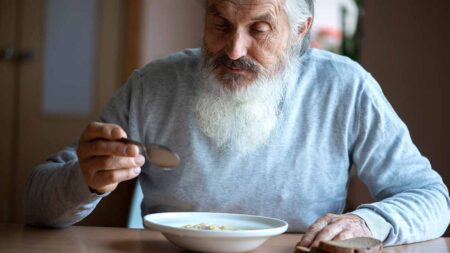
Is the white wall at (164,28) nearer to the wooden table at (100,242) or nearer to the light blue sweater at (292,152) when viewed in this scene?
the light blue sweater at (292,152)

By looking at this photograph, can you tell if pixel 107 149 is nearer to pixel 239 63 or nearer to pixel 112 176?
pixel 112 176

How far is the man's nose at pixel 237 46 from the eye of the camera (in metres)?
1.63

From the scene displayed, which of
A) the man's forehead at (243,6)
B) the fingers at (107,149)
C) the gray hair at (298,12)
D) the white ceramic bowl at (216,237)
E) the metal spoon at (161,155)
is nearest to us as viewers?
the white ceramic bowl at (216,237)

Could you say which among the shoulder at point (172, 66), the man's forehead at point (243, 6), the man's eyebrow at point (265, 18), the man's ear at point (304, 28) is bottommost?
the shoulder at point (172, 66)

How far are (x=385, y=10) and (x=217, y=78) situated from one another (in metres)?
1.68

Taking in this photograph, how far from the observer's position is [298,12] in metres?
1.78

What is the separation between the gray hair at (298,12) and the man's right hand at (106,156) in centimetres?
65

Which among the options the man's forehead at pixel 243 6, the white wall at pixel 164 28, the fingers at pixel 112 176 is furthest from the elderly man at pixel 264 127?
the white wall at pixel 164 28

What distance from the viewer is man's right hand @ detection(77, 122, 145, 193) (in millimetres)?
1275

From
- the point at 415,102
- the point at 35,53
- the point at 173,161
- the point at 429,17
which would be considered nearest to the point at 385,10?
the point at 429,17

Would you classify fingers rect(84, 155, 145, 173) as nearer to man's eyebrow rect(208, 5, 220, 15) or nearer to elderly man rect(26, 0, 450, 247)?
elderly man rect(26, 0, 450, 247)

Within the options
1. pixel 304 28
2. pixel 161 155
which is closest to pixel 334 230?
pixel 161 155

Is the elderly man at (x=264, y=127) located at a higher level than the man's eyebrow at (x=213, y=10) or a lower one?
lower

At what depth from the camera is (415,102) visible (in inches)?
122
